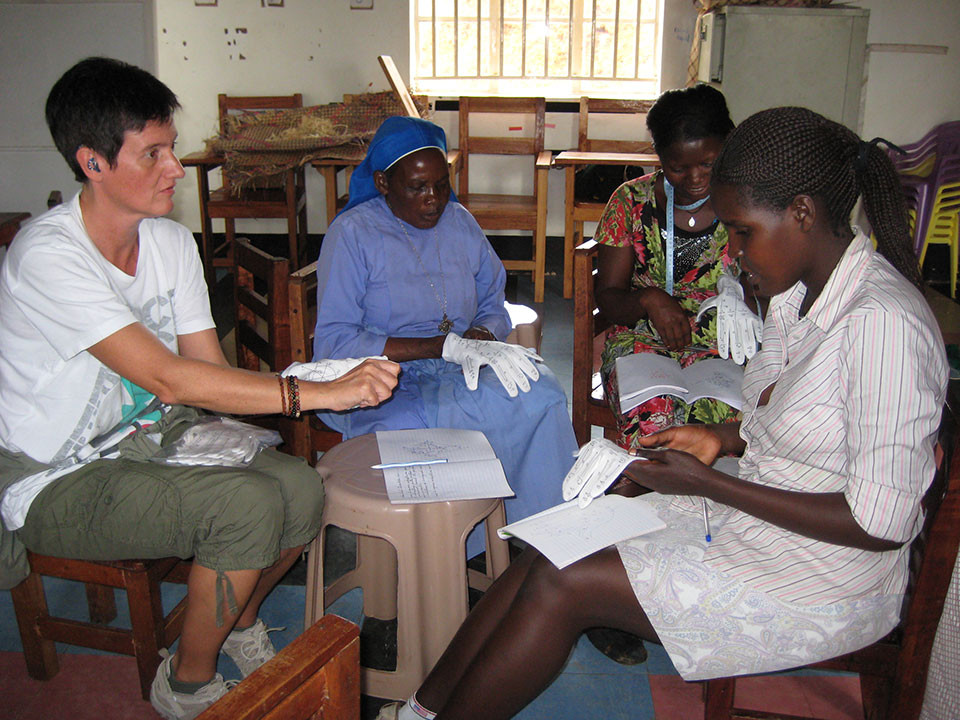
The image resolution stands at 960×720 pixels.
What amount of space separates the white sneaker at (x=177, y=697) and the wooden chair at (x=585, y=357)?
1.22 metres

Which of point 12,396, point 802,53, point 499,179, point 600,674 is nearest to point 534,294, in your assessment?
point 499,179

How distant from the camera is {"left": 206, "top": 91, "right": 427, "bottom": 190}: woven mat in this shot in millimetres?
5004

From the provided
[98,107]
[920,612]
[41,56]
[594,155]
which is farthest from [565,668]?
[41,56]

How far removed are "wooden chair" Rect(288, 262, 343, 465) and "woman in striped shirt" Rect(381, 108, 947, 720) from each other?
Answer: 3.12ft

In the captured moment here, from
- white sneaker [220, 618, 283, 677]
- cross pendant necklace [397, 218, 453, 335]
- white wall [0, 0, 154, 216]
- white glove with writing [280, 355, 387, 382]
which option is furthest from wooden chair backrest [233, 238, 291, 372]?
white wall [0, 0, 154, 216]

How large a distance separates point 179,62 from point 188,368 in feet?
16.4

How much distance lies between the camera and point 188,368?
1612 millimetres

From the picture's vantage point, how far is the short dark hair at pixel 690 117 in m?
2.14

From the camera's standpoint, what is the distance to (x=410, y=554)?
168cm

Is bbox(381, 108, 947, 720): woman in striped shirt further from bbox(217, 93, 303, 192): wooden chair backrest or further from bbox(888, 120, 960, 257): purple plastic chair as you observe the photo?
bbox(217, 93, 303, 192): wooden chair backrest

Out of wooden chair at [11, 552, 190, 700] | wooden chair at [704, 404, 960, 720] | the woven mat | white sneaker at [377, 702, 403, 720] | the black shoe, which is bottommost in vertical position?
the black shoe

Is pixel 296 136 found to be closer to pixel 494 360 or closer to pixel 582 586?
pixel 494 360

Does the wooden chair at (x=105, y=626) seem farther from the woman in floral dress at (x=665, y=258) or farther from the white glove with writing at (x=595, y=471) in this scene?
the woman in floral dress at (x=665, y=258)

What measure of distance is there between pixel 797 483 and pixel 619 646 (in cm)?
84
